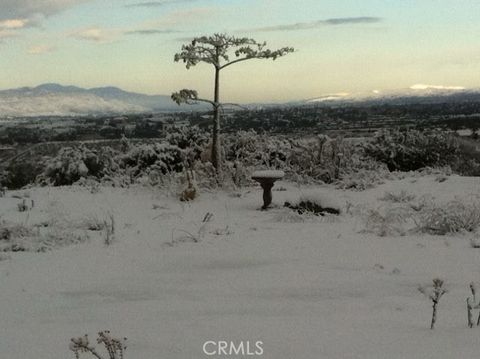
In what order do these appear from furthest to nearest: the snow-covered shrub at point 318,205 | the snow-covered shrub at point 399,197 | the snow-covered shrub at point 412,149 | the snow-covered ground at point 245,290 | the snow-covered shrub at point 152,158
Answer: the snow-covered shrub at point 412,149
the snow-covered shrub at point 152,158
the snow-covered shrub at point 399,197
the snow-covered shrub at point 318,205
the snow-covered ground at point 245,290

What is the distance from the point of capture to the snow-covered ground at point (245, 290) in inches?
110

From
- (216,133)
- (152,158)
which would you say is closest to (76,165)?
(152,158)

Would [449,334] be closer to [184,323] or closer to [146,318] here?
[184,323]

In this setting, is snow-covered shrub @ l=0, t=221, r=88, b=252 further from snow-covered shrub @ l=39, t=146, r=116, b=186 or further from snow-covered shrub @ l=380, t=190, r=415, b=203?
snow-covered shrub @ l=39, t=146, r=116, b=186

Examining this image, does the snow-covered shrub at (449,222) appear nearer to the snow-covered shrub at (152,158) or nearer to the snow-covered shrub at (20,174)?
the snow-covered shrub at (152,158)

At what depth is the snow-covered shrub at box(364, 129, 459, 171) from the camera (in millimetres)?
14016

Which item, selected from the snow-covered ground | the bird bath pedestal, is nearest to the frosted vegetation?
the snow-covered ground

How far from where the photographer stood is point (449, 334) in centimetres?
285

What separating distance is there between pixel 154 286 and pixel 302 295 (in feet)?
4.00

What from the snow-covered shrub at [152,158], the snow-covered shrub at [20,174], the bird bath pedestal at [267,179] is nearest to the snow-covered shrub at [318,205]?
the bird bath pedestal at [267,179]

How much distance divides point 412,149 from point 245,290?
1125 centimetres

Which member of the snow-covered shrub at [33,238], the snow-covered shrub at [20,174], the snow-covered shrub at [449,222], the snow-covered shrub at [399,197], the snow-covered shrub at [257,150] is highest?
the snow-covered shrub at [257,150]

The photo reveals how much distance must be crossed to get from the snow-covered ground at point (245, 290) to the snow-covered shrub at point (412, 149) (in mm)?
7194

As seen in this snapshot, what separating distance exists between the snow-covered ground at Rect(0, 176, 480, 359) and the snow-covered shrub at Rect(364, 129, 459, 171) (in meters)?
7.19
